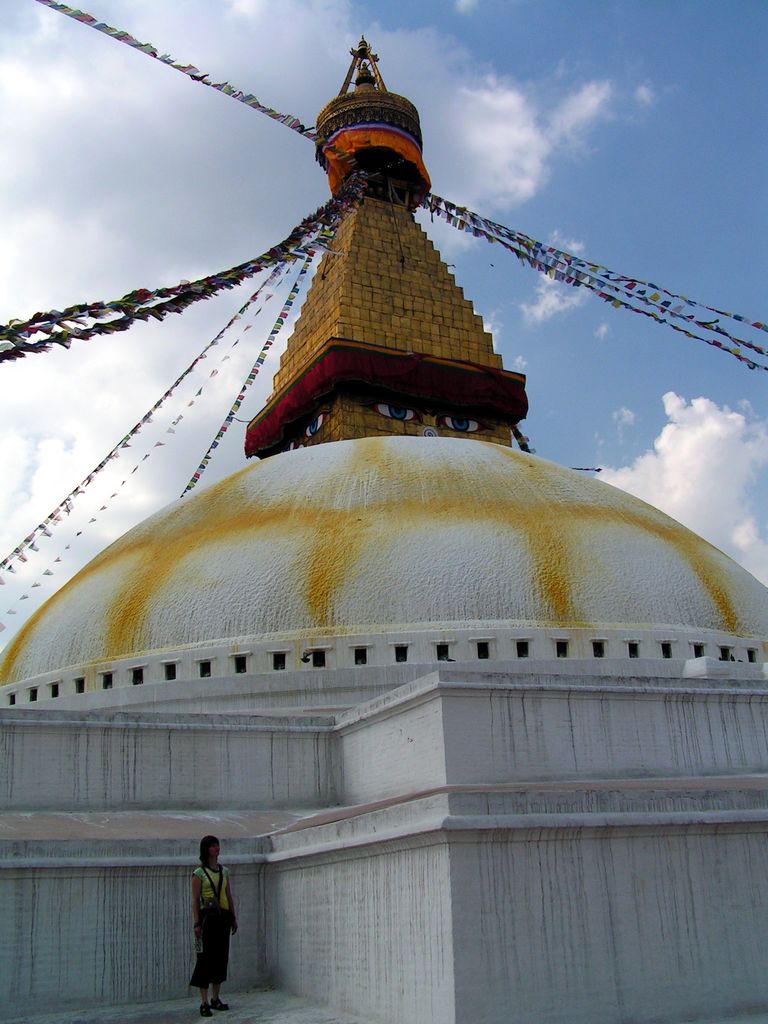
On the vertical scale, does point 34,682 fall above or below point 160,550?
below

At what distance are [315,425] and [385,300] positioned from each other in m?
2.69

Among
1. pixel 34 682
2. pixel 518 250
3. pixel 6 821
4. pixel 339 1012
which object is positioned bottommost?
pixel 339 1012

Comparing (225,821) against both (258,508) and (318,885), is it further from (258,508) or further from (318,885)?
(258,508)

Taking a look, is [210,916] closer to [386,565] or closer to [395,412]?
[386,565]

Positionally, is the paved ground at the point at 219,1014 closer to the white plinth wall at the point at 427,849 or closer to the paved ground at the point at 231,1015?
the paved ground at the point at 231,1015

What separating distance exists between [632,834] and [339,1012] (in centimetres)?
212

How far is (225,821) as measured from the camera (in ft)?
27.8

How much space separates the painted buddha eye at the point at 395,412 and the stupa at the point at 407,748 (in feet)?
15.8

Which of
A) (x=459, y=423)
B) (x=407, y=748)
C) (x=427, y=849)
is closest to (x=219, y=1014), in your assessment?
(x=427, y=849)

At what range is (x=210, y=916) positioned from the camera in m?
6.34

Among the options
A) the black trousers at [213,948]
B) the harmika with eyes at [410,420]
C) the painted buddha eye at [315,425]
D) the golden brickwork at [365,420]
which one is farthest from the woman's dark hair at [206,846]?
the painted buddha eye at [315,425]

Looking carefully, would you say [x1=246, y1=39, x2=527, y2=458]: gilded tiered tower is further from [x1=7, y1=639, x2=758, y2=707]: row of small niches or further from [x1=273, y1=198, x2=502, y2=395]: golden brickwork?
[x1=7, y1=639, x2=758, y2=707]: row of small niches


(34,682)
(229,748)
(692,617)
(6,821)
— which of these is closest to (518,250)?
(692,617)

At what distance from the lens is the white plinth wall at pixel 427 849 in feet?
19.8
